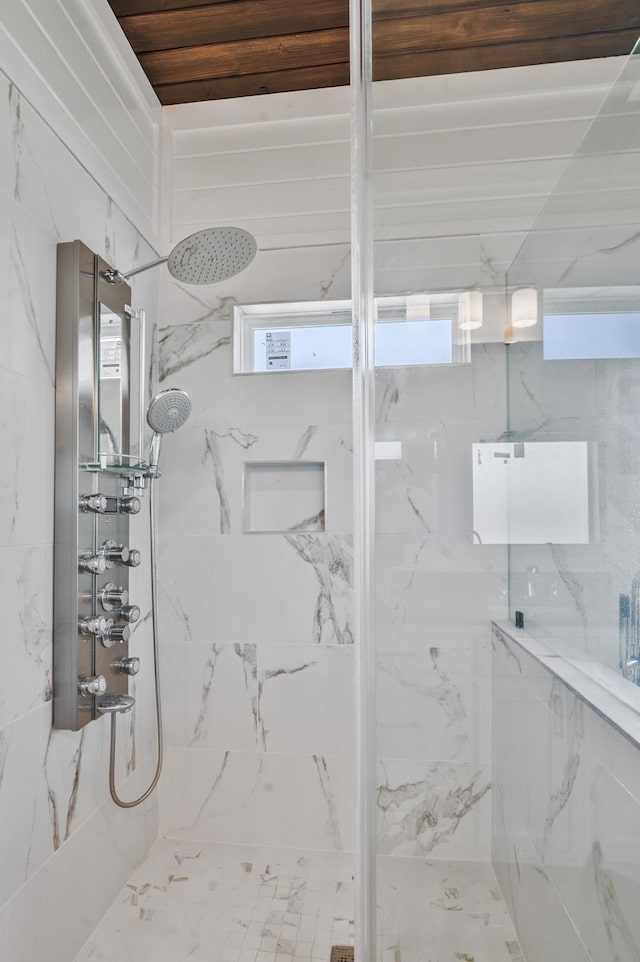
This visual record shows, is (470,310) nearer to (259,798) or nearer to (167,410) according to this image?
(167,410)

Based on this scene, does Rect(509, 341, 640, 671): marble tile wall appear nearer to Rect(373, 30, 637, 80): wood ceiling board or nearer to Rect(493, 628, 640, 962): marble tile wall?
Rect(493, 628, 640, 962): marble tile wall

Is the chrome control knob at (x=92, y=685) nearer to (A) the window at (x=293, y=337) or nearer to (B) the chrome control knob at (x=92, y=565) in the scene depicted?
(B) the chrome control knob at (x=92, y=565)

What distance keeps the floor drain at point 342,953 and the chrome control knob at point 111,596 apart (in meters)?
0.96

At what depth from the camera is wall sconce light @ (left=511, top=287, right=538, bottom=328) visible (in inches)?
17.1

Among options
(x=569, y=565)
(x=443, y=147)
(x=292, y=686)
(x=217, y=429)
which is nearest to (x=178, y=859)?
(x=292, y=686)

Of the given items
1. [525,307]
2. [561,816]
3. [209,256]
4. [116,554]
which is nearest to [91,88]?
[209,256]

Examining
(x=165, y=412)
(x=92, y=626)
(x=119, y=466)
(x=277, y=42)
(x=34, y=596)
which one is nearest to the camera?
(x=34, y=596)

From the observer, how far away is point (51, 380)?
4.37 feet

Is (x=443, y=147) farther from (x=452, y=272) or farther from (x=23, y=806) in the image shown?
(x=23, y=806)

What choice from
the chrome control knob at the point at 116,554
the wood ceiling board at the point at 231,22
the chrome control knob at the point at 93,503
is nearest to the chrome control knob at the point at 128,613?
the chrome control knob at the point at 116,554

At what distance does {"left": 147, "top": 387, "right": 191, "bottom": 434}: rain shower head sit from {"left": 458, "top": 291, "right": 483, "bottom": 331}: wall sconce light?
1185 mm

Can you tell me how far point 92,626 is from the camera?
53.2 inches

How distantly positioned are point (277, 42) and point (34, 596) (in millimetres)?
1654

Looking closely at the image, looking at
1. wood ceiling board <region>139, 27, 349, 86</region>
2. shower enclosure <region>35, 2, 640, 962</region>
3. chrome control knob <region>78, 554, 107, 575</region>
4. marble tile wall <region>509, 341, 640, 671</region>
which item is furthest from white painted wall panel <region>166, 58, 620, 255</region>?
wood ceiling board <region>139, 27, 349, 86</region>
